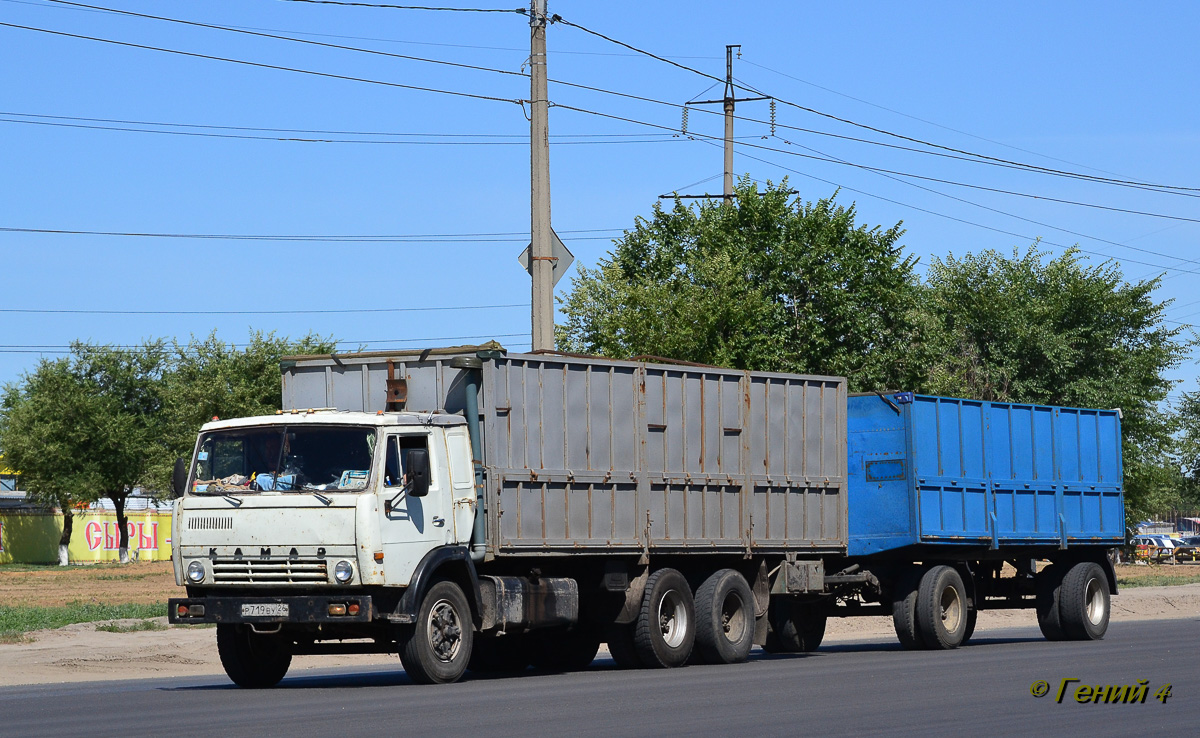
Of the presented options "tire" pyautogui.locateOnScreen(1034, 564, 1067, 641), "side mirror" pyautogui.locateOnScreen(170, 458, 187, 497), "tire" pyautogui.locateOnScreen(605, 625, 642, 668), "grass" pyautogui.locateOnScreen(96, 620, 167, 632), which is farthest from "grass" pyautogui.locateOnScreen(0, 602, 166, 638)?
"tire" pyautogui.locateOnScreen(1034, 564, 1067, 641)

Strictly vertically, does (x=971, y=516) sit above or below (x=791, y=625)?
above

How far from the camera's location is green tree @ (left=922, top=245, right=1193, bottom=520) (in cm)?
4859

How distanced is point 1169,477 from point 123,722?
4650 cm

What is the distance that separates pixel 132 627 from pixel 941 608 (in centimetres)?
1256

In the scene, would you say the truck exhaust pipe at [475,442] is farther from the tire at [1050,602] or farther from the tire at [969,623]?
the tire at [1050,602]

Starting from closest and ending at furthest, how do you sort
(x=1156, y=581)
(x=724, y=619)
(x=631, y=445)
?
(x=631, y=445) → (x=724, y=619) → (x=1156, y=581)

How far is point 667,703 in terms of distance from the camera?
1231 centimetres

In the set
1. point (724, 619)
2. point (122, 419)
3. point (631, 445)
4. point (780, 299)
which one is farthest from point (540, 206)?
point (122, 419)

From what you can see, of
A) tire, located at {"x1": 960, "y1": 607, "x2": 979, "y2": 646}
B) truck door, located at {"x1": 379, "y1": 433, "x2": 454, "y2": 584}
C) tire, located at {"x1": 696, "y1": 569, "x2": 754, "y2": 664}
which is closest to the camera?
truck door, located at {"x1": 379, "y1": 433, "x2": 454, "y2": 584}

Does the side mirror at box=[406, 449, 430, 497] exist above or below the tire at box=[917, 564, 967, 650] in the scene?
above

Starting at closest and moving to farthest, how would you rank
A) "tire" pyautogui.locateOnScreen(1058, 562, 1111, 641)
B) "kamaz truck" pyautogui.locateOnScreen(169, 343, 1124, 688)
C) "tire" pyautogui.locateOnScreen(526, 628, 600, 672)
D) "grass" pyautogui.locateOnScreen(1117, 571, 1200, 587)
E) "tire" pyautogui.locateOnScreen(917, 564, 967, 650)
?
"kamaz truck" pyautogui.locateOnScreen(169, 343, 1124, 688) → "tire" pyautogui.locateOnScreen(526, 628, 600, 672) → "tire" pyautogui.locateOnScreen(917, 564, 967, 650) → "tire" pyautogui.locateOnScreen(1058, 562, 1111, 641) → "grass" pyautogui.locateOnScreen(1117, 571, 1200, 587)

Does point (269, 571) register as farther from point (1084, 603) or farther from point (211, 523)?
point (1084, 603)

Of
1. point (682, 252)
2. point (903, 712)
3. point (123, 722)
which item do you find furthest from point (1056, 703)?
point (682, 252)

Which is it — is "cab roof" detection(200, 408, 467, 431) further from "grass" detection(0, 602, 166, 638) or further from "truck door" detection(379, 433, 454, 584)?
"grass" detection(0, 602, 166, 638)
